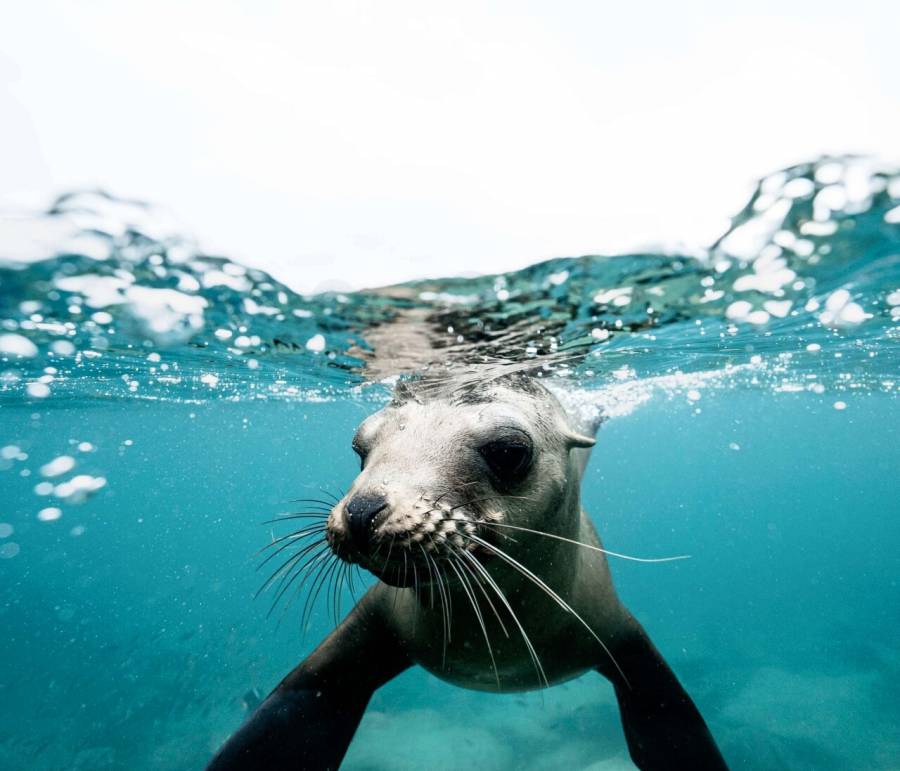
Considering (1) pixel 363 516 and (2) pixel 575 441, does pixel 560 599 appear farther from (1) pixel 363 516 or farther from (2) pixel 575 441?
(1) pixel 363 516

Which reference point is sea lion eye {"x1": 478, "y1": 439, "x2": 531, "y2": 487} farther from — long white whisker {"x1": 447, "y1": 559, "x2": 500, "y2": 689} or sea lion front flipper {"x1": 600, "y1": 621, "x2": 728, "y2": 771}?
sea lion front flipper {"x1": 600, "y1": 621, "x2": 728, "y2": 771}

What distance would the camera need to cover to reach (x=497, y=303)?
5207 millimetres

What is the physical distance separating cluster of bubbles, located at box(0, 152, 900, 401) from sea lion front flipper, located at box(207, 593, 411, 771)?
2.84 m

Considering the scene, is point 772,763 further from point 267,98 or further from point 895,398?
point 895,398

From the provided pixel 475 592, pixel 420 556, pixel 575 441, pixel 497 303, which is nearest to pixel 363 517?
pixel 420 556

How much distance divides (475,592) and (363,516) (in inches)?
46.6

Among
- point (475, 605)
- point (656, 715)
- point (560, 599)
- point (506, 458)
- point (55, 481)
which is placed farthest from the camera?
point (55, 481)

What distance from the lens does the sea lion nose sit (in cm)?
202

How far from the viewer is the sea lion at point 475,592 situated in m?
2.29

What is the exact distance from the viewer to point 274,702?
128 inches

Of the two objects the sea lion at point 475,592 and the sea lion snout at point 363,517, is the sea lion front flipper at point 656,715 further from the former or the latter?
the sea lion snout at point 363,517

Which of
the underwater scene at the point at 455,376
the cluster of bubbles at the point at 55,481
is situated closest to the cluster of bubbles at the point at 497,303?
the underwater scene at the point at 455,376

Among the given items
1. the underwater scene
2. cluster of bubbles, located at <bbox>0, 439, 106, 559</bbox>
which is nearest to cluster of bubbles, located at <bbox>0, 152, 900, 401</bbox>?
the underwater scene

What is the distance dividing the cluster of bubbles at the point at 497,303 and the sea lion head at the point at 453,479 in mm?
1815
